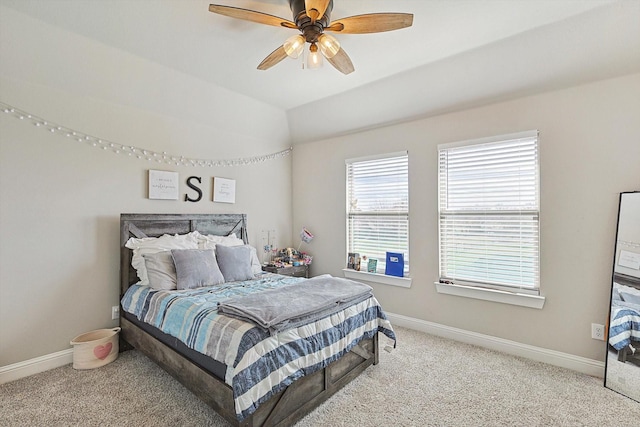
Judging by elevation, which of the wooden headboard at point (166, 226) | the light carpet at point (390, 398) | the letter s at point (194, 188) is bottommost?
the light carpet at point (390, 398)

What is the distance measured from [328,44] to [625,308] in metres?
2.91

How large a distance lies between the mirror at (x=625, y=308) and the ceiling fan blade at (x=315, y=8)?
2.63 metres

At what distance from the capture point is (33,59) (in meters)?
2.37

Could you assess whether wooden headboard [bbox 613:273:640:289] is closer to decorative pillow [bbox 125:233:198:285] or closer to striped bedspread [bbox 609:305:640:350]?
striped bedspread [bbox 609:305:640:350]

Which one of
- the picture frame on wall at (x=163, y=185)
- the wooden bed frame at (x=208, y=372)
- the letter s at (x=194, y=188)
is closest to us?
the wooden bed frame at (x=208, y=372)

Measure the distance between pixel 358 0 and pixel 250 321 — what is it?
7.18ft

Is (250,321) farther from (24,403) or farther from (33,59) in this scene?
(33,59)

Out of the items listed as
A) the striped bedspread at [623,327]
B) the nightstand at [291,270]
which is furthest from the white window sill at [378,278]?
the striped bedspread at [623,327]

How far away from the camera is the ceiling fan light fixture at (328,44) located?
1.98 m

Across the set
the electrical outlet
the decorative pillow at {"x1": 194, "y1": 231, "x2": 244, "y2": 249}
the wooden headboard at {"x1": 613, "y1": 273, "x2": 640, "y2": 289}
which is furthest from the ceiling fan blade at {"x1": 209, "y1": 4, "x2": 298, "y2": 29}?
the electrical outlet

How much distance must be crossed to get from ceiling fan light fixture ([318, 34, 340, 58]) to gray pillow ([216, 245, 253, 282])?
2.07 meters

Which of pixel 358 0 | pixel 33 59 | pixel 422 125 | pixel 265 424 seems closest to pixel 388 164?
pixel 422 125

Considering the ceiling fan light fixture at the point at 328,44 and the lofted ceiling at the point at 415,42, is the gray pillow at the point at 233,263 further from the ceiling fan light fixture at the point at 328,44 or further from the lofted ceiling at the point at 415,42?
the ceiling fan light fixture at the point at 328,44

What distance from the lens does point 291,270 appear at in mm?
4016
